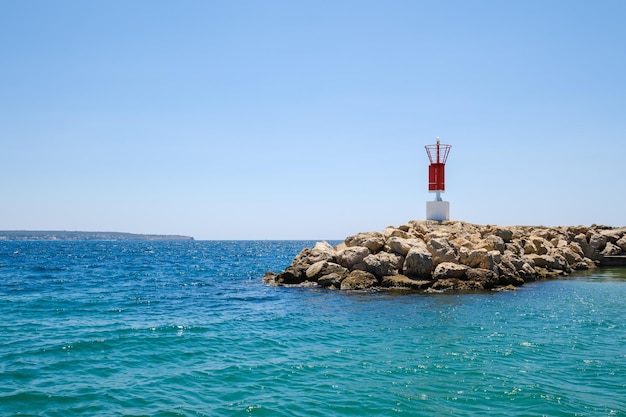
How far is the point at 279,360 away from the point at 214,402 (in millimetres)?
3067

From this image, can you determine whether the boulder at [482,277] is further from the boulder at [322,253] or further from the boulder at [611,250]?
the boulder at [611,250]

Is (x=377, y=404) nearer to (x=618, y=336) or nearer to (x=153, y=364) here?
(x=153, y=364)

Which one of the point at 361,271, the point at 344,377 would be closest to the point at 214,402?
the point at 344,377

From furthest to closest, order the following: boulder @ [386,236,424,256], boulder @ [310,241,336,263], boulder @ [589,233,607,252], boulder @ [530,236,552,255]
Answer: boulder @ [589,233,607,252] < boulder @ [530,236,552,255] < boulder @ [310,241,336,263] < boulder @ [386,236,424,256]

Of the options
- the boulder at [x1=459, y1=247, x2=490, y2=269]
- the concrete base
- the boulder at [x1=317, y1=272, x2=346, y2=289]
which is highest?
the concrete base

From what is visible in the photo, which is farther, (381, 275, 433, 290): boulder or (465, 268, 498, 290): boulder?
(465, 268, 498, 290): boulder

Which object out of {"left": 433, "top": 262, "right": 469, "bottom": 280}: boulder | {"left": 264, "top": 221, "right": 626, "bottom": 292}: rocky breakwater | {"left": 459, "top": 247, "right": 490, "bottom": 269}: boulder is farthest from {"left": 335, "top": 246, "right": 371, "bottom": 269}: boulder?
{"left": 459, "top": 247, "right": 490, "bottom": 269}: boulder

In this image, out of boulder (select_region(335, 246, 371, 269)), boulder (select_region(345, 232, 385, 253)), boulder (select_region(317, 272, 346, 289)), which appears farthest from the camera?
boulder (select_region(345, 232, 385, 253))

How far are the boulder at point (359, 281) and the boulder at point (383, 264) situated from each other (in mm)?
395

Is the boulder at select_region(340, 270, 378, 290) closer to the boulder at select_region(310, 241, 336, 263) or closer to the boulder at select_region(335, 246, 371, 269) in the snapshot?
the boulder at select_region(335, 246, 371, 269)

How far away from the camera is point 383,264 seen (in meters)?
25.4


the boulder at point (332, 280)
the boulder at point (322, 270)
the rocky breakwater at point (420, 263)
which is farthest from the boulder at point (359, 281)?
the boulder at point (322, 270)

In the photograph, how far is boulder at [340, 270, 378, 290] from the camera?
2470cm

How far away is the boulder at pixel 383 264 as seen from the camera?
25.3 m
